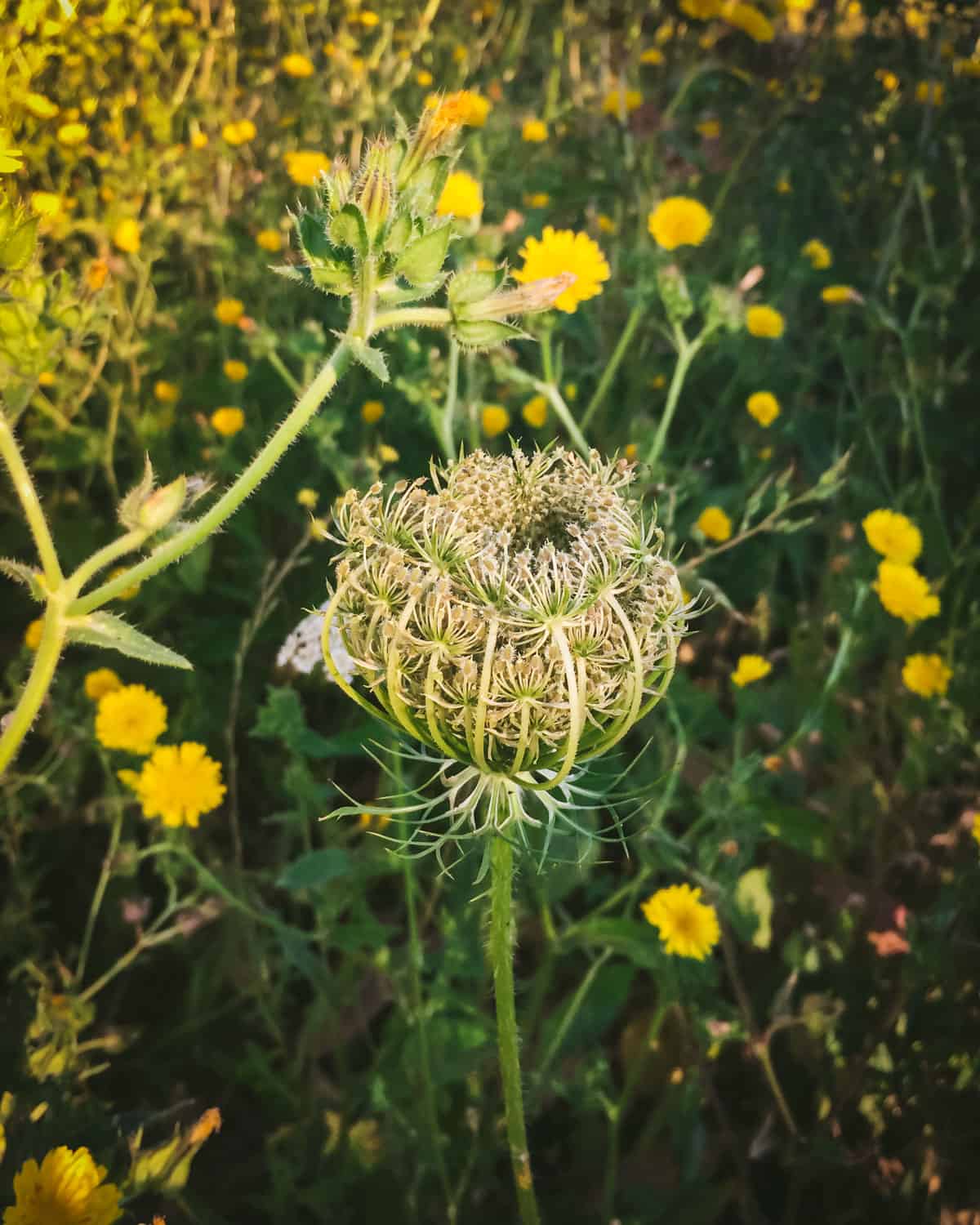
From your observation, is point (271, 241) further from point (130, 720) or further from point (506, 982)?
point (506, 982)

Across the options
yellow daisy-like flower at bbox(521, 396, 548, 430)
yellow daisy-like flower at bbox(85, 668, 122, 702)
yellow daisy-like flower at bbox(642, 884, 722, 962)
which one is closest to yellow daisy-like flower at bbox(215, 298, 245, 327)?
yellow daisy-like flower at bbox(521, 396, 548, 430)

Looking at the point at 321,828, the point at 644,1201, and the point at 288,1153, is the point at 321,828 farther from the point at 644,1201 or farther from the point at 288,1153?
the point at 644,1201

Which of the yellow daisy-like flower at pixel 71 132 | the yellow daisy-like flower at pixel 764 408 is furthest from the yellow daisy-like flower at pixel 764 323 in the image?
the yellow daisy-like flower at pixel 71 132

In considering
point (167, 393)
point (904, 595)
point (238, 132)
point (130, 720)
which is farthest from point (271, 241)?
point (904, 595)

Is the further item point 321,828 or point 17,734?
point 321,828

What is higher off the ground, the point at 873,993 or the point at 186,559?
the point at 186,559

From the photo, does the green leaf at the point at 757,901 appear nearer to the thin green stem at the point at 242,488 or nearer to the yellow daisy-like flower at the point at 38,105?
the thin green stem at the point at 242,488

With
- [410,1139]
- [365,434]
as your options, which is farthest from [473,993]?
[365,434]
